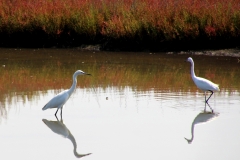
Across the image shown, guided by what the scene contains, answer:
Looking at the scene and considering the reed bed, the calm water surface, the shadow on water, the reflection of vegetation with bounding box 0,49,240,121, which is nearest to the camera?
the calm water surface

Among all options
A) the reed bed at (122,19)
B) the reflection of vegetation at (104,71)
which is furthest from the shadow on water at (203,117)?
the reed bed at (122,19)

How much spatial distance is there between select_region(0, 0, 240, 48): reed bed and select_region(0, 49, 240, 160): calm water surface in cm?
112

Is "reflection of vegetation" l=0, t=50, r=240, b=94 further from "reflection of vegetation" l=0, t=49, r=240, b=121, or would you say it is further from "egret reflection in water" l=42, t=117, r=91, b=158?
"egret reflection in water" l=42, t=117, r=91, b=158

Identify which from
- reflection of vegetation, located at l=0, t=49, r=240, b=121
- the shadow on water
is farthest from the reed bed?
the shadow on water

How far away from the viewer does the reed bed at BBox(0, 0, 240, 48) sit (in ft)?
56.6

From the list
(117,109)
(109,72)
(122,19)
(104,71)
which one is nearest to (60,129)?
(117,109)

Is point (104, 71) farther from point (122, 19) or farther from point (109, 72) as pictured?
point (122, 19)

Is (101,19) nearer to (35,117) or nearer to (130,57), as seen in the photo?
(130,57)

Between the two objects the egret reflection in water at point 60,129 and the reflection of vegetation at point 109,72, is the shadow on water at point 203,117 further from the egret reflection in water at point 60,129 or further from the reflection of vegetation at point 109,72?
the reflection of vegetation at point 109,72

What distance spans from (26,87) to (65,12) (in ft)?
24.2

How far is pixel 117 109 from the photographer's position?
1046 centimetres

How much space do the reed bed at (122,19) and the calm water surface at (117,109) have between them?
3.67ft

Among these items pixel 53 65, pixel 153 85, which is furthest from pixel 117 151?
pixel 53 65

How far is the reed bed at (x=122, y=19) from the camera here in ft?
56.6
